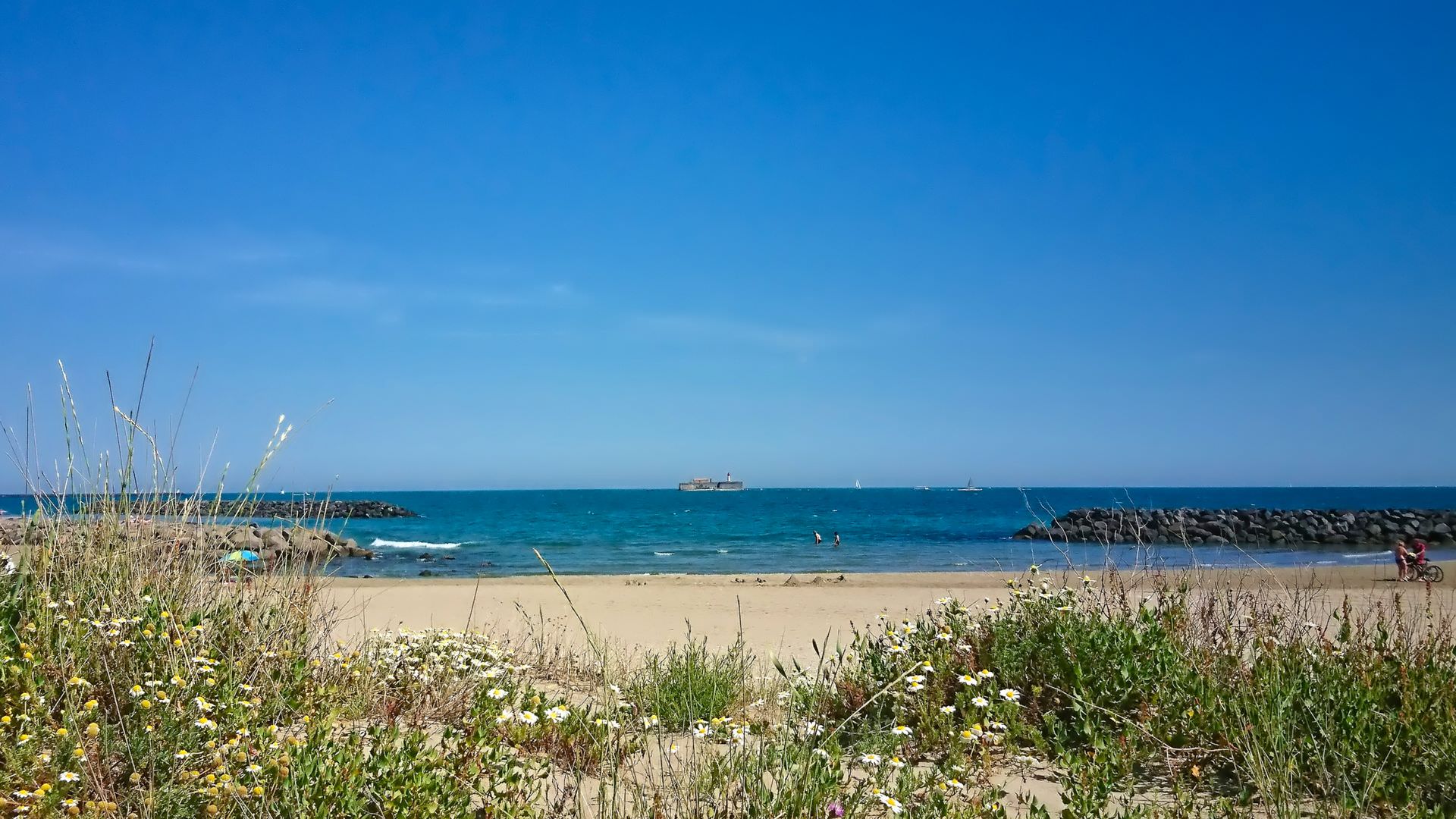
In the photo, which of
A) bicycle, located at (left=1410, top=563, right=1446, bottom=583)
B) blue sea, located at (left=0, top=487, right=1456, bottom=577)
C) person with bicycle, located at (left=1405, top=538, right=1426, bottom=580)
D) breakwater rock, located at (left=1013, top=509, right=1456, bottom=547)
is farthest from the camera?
breakwater rock, located at (left=1013, top=509, right=1456, bottom=547)

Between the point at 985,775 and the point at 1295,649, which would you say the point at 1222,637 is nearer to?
the point at 1295,649

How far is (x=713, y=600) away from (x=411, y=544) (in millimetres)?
26595

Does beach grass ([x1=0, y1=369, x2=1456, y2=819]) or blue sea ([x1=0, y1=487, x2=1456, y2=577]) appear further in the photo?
blue sea ([x1=0, y1=487, x2=1456, y2=577])

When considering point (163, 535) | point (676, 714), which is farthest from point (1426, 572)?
point (163, 535)

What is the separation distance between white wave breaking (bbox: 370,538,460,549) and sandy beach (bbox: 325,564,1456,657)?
16.0m

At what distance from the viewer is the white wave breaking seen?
123 feet

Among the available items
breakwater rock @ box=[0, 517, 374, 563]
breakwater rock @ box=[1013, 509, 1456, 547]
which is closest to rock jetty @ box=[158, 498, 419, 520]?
breakwater rock @ box=[0, 517, 374, 563]

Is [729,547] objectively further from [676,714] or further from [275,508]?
[676,714]

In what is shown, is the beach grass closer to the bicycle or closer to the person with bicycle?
the person with bicycle

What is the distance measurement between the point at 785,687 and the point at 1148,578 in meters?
3.52

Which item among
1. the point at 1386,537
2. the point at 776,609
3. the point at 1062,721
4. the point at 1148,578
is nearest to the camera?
the point at 1062,721

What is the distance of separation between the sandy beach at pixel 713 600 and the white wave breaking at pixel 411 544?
52.6ft

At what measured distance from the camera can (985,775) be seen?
4.02m

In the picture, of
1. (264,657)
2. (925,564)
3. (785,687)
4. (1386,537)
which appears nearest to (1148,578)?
(785,687)
